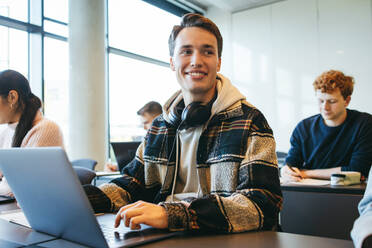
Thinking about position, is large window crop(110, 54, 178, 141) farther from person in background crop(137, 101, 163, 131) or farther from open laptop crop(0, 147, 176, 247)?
open laptop crop(0, 147, 176, 247)

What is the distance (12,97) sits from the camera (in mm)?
1938

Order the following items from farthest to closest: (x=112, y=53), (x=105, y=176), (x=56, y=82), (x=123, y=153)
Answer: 1. (x=112, y=53)
2. (x=56, y=82)
3. (x=105, y=176)
4. (x=123, y=153)

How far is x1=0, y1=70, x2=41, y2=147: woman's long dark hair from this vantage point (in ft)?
6.28

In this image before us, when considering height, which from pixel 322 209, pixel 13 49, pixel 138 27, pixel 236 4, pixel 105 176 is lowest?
pixel 322 209

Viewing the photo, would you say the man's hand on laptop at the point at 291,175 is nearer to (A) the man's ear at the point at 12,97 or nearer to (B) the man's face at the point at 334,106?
(B) the man's face at the point at 334,106

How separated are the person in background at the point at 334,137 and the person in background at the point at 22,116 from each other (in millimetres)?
1574

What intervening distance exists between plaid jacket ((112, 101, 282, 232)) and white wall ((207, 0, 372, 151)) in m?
4.89

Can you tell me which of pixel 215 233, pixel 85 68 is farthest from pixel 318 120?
→ pixel 85 68

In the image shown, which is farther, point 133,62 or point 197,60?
point 133,62

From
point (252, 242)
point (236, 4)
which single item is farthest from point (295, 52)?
point (252, 242)

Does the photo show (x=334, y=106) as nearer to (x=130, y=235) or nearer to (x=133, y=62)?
(x=130, y=235)

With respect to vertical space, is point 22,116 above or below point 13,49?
below

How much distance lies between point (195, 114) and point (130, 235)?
533mm

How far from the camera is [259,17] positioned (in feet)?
21.2
